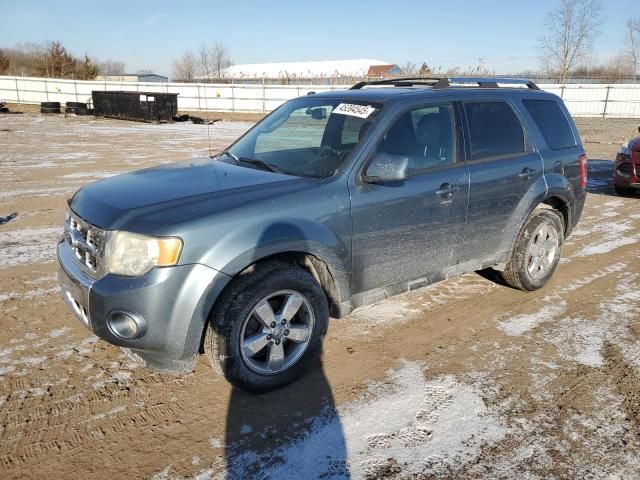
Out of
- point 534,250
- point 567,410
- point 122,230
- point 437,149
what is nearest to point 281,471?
point 122,230

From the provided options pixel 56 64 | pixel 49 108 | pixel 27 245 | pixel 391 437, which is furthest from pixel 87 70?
pixel 391 437

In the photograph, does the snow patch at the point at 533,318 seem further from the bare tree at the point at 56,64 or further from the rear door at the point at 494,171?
the bare tree at the point at 56,64

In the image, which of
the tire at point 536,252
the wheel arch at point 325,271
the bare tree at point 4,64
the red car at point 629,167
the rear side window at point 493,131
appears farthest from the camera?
the bare tree at point 4,64

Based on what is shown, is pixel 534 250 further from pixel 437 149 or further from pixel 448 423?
pixel 448 423

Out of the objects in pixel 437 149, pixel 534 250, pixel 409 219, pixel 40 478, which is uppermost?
pixel 437 149

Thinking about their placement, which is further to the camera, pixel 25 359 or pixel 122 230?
pixel 25 359

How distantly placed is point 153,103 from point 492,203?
86.3 feet

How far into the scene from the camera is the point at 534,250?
488 centimetres

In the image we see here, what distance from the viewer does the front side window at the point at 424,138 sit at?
3.78 m

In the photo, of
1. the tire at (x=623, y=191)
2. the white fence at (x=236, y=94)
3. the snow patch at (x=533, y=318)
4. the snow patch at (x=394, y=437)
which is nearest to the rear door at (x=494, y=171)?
the snow patch at (x=533, y=318)

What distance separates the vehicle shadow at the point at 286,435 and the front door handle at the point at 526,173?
256 centimetres

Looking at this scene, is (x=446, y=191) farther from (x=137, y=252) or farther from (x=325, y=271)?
(x=137, y=252)

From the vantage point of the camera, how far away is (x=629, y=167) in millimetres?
9141

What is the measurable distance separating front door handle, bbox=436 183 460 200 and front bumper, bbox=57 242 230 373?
6.03 feet
